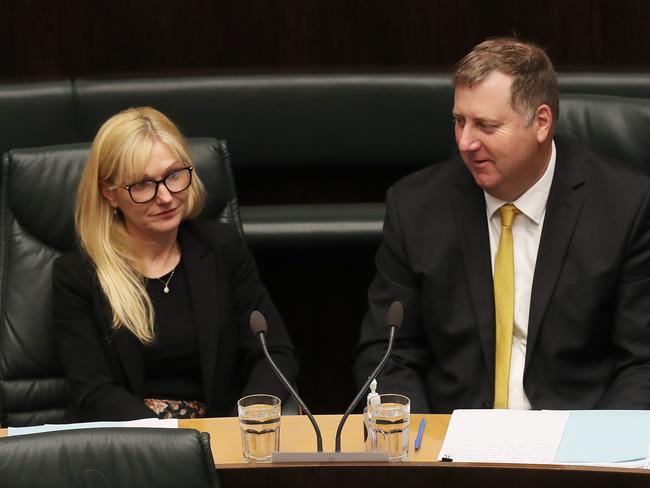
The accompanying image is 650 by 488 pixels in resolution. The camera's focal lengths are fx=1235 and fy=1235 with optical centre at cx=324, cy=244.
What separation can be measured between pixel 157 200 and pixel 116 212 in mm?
124

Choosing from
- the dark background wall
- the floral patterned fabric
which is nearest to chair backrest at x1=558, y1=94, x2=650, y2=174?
the dark background wall

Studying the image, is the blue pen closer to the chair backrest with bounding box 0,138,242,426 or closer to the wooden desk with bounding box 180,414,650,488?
the wooden desk with bounding box 180,414,650,488

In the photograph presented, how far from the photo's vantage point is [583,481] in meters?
1.73

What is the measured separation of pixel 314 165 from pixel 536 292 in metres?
1.20

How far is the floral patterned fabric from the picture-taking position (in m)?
2.40

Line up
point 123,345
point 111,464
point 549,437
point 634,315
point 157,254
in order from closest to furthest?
point 111,464 → point 549,437 → point 634,315 → point 123,345 → point 157,254

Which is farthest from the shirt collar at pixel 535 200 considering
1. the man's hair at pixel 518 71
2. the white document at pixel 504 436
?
the white document at pixel 504 436

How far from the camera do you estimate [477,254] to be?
2.34m

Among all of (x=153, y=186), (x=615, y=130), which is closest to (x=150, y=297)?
(x=153, y=186)

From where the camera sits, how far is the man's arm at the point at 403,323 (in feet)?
7.68

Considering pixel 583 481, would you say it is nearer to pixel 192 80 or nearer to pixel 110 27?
pixel 192 80

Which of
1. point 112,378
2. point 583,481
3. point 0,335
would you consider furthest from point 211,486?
point 0,335

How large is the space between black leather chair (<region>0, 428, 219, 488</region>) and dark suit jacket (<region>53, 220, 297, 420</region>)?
66 centimetres

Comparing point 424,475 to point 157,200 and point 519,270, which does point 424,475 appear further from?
point 157,200
